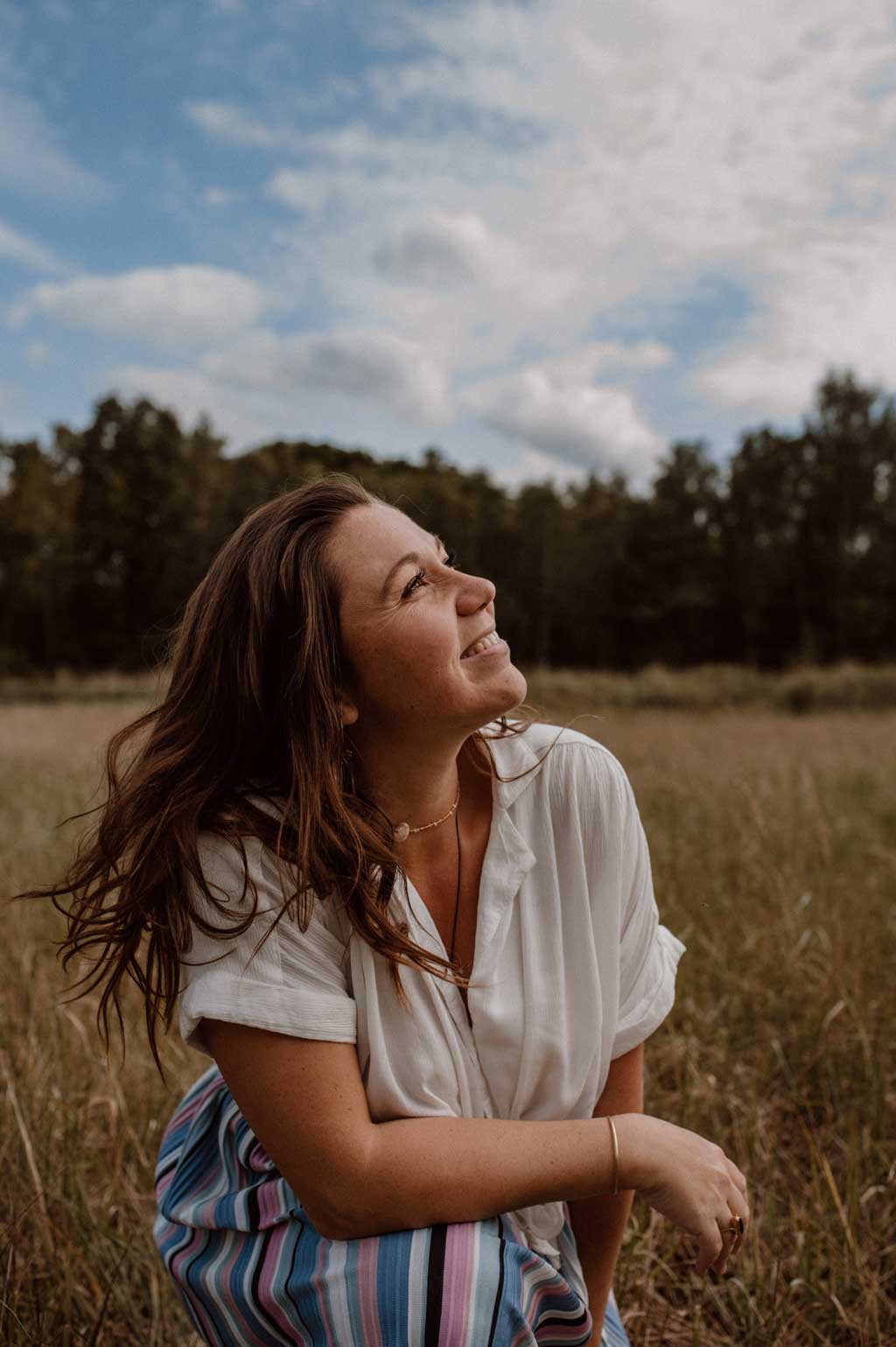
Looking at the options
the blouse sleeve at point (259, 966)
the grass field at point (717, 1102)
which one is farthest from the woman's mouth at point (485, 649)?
the grass field at point (717, 1102)

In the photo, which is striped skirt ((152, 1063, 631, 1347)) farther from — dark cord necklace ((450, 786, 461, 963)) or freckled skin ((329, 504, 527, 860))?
freckled skin ((329, 504, 527, 860))

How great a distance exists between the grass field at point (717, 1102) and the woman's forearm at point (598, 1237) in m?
0.23

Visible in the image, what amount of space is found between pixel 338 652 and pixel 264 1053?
1.95 ft

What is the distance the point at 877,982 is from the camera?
2.83 m

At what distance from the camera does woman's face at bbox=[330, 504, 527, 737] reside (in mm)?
1453

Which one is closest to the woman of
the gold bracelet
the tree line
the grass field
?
the gold bracelet

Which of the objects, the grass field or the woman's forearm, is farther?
the grass field

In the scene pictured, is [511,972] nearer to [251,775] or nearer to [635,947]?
[635,947]

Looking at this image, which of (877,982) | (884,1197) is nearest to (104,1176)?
(884,1197)

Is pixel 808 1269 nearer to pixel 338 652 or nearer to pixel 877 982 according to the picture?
pixel 877 982

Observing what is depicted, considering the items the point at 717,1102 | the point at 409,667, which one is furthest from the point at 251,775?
the point at 717,1102

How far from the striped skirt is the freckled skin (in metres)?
0.56

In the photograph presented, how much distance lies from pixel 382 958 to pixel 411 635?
48cm

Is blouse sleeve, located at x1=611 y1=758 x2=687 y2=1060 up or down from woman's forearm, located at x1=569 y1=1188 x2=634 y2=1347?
up
